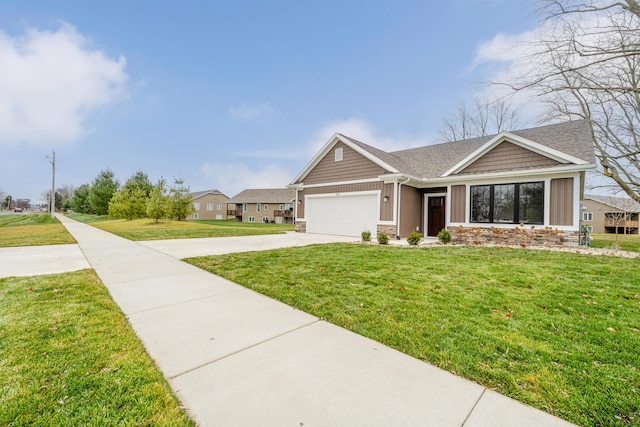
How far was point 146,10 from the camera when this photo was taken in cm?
1149

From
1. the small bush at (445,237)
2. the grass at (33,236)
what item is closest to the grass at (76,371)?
the grass at (33,236)

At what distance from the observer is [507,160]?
10.6 metres

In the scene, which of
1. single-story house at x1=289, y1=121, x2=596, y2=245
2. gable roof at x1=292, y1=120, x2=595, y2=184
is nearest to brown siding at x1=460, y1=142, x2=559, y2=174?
single-story house at x1=289, y1=121, x2=596, y2=245

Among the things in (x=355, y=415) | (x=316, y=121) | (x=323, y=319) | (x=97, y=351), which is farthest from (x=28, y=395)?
(x=316, y=121)

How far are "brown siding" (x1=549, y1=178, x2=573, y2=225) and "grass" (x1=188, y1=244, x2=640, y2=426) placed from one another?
9.61 feet

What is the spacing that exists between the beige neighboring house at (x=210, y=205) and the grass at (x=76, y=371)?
45.7 metres

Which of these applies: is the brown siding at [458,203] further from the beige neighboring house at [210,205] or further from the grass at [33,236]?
the beige neighboring house at [210,205]

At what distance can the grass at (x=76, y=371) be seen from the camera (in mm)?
1682

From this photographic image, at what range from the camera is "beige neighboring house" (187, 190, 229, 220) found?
46.2 meters

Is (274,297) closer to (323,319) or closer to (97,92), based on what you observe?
(323,319)

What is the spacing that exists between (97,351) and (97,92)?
18311mm

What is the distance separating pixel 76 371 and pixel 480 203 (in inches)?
493

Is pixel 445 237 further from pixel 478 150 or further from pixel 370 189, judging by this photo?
pixel 370 189

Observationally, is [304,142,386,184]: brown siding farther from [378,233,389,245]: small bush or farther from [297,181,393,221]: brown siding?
[378,233,389,245]: small bush
